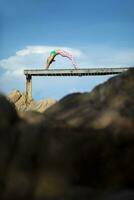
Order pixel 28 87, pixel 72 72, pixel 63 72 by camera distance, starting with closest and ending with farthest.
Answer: pixel 72 72 → pixel 63 72 → pixel 28 87

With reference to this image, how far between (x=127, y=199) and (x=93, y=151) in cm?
81

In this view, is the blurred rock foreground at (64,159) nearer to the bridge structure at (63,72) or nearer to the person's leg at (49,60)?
the bridge structure at (63,72)

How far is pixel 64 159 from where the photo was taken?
662cm

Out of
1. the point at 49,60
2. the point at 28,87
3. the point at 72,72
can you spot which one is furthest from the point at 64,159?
the point at 49,60

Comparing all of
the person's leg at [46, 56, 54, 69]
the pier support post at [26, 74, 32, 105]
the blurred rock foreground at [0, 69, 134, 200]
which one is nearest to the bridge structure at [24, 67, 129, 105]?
the pier support post at [26, 74, 32, 105]

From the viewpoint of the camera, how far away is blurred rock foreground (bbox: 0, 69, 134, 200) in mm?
6602

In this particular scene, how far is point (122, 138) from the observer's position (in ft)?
22.3

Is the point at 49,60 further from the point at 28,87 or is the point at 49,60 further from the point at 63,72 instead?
the point at 28,87

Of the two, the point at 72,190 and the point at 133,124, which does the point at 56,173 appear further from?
the point at 133,124

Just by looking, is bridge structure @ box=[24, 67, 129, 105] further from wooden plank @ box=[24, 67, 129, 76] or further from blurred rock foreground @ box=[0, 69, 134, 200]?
blurred rock foreground @ box=[0, 69, 134, 200]

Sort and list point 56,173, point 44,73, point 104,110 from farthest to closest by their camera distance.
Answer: point 44,73 → point 104,110 → point 56,173

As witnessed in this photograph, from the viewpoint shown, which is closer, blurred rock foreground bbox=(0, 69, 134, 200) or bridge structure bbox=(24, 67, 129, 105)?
blurred rock foreground bbox=(0, 69, 134, 200)

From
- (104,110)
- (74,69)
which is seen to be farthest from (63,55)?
(104,110)

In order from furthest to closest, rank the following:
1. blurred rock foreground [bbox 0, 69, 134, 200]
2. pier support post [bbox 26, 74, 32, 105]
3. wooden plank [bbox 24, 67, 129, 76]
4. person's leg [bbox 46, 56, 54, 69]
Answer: person's leg [bbox 46, 56, 54, 69] → pier support post [bbox 26, 74, 32, 105] → wooden plank [bbox 24, 67, 129, 76] → blurred rock foreground [bbox 0, 69, 134, 200]
